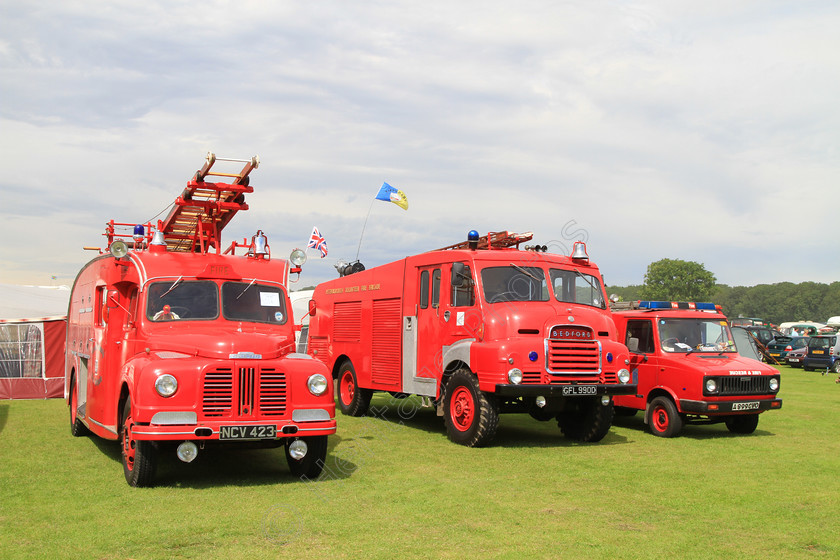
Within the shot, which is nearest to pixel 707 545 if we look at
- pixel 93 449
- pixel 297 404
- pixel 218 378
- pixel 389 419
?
pixel 297 404

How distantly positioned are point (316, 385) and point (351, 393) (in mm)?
7482

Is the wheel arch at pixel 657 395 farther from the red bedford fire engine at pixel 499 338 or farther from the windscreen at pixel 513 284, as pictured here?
the windscreen at pixel 513 284

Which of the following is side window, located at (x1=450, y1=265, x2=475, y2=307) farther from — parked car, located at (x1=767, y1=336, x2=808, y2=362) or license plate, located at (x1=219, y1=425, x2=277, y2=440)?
parked car, located at (x1=767, y1=336, x2=808, y2=362)

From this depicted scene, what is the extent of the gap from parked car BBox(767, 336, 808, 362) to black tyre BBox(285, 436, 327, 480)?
110 feet

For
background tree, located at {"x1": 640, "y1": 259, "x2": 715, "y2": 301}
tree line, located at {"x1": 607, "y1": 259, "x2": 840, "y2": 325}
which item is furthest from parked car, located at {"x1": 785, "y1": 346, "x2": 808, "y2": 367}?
background tree, located at {"x1": 640, "y1": 259, "x2": 715, "y2": 301}

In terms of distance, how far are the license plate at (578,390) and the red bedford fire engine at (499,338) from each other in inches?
0.6

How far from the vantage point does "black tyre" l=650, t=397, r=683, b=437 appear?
12086mm

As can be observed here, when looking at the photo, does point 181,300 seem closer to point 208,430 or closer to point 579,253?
point 208,430

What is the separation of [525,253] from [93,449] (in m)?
7.12

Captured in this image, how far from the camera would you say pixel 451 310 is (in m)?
11.8

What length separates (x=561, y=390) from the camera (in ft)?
34.1

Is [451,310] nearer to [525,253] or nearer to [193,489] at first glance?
[525,253]

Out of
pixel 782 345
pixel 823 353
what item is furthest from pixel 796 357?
pixel 782 345

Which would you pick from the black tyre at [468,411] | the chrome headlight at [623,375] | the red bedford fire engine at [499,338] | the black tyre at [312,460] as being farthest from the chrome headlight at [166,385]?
the chrome headlight at [623,375]
